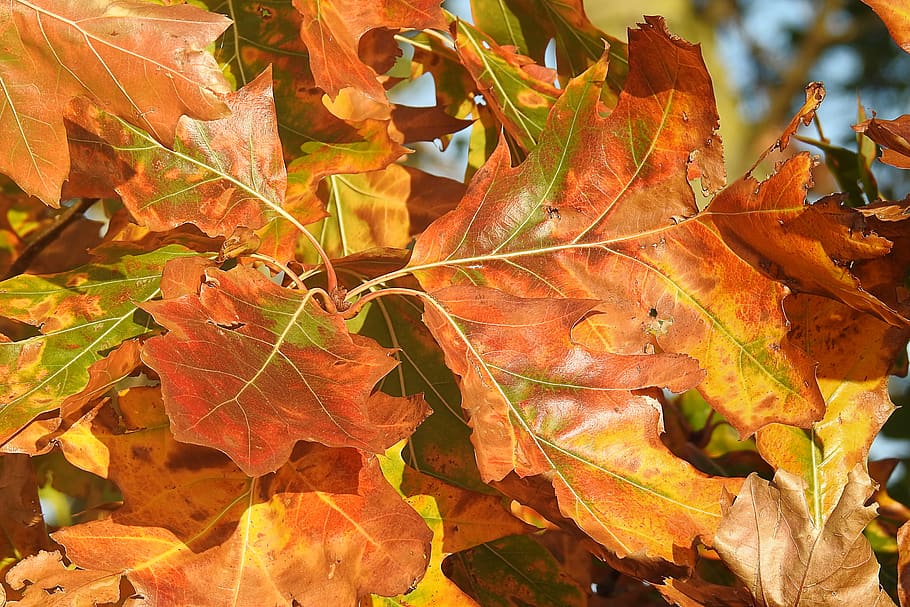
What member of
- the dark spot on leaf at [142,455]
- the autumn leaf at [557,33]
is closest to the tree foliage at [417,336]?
the dark spot on leaf at [142,455]

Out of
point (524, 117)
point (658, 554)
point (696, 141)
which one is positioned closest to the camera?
→ point (658, 554)

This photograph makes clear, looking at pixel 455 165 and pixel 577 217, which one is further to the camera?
pixel 455 165

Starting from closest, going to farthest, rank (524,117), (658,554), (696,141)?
1. (658,554)
2. (696,141)
3. (524,117)

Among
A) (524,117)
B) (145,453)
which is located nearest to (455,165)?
(524,117)

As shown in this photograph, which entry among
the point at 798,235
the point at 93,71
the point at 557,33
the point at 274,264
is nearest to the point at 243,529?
the point at 274,264

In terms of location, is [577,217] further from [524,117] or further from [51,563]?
[51,563]

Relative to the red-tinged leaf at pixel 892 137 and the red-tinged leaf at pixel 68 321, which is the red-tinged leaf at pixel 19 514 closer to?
the red-tinged leaf at pixel 68 321

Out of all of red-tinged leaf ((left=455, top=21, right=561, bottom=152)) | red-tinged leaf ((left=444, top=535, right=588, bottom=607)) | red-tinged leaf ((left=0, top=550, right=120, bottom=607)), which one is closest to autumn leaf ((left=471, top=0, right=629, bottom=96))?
red-tinged leaf ((left=455, top=21, right=561, bottom=152))
